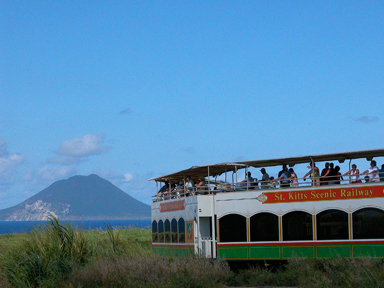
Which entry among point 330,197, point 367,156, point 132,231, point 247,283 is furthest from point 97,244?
point 132,231

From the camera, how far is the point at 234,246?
69.2ft

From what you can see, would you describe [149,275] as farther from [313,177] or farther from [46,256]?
[313,177]

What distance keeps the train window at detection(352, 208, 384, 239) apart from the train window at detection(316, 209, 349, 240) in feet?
1.13

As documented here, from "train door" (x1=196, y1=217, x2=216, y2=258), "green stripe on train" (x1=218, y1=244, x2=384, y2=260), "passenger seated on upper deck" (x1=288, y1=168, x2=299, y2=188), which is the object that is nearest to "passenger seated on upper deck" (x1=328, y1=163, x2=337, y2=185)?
"passenger seated on upper deck" (x1=288, y1=168, x2=299, y2=188)

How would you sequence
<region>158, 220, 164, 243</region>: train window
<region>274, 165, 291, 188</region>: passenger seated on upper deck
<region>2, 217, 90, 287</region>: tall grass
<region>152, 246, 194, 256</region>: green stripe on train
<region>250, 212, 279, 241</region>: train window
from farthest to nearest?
<region>158, 220, 164, 243</region>: train window, <region>152, 246, 194, 256</region>: green stripe on train, <region>274, 165, 291, 188</region>: passenger seated on upper deck, <region>250, 212, 279, 241</region>: train window, <region>2, 217, 90, 287</region>: tall grass

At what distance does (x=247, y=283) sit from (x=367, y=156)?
6780 mm

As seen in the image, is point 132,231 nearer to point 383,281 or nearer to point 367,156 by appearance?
point 367,156

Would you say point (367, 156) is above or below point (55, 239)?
above

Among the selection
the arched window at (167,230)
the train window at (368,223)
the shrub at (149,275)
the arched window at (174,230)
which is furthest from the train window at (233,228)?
the arched window at (167,230)

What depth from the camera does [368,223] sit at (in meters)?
19.6

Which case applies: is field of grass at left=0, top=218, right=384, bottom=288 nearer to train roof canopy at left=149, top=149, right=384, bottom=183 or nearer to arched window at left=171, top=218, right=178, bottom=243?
arched window at left=171, top=218, right=178, bottom=243

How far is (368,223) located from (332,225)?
1234mm

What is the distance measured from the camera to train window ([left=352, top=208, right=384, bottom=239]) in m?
19.4

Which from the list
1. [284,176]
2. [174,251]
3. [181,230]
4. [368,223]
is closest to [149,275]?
[181,230]
